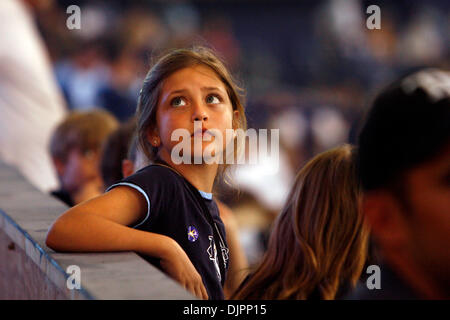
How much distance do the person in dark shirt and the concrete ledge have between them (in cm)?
30

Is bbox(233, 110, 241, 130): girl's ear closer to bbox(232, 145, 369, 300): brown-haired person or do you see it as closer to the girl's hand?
bbox(232, 145, 369, 300): brown-haired person

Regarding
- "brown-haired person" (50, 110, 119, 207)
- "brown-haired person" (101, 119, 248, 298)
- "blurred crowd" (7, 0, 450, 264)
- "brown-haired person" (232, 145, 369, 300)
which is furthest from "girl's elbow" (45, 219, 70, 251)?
"blurred crowd" (7, 0, 450, 264)

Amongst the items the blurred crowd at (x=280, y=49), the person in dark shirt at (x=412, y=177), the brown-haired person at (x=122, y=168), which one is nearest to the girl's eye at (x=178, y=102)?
the person in dark shirt at (x=412, y=177)

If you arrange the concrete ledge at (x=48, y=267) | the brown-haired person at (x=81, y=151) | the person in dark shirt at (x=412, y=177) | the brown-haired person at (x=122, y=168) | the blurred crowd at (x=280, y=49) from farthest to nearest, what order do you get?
the blurred crowd at (x=280, y=49), the brown-haired person at (x=81, y=151), the brown-haired person at (x=122, y=168), the concrete ledge at (x=48, y=267), the person in dark shirt at (x=412, y=177)

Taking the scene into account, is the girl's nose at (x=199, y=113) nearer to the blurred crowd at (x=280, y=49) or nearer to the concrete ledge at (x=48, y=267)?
the concrete ledge at (x=48, y=267)

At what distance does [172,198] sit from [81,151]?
1346 millimetres

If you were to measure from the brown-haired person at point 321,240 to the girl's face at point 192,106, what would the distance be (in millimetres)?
274

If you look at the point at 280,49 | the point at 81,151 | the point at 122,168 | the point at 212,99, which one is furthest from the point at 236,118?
the point at 280,49

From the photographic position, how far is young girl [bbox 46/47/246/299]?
4.08ft

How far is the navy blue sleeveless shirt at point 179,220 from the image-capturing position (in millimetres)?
1303

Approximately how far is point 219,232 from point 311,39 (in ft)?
27.0

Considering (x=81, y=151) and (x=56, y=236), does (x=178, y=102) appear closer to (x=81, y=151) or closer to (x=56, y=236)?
(x=56, y=236)

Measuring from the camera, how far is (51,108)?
351 centimetres

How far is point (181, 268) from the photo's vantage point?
4.08ft
